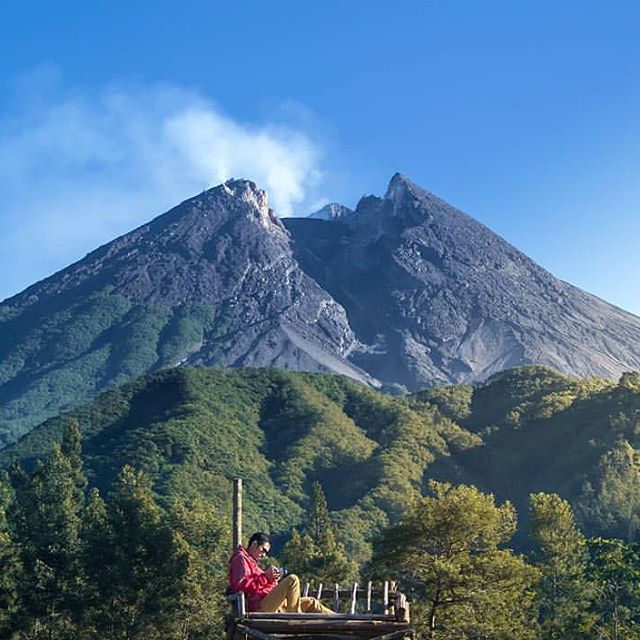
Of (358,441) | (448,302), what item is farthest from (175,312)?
(358,441)

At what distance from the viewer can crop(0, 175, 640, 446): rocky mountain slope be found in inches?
5536

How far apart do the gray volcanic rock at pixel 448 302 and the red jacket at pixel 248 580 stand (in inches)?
5160

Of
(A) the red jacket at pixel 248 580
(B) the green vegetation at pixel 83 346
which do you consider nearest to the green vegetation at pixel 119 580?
(A) the red jacket at pixel 248 580

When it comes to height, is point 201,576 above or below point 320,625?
below

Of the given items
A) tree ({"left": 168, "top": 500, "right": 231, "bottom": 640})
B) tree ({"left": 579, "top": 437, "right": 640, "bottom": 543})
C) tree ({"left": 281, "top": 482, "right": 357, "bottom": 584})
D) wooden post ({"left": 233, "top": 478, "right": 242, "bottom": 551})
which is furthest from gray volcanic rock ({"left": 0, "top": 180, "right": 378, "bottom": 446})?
wooden post ({"left": 233, "top": 478, "right": 242, "bottom": 551})

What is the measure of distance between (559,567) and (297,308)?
131719mm

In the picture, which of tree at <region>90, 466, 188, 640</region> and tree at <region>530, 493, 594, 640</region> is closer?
tree at <region>90, 466, 188, 640</region>

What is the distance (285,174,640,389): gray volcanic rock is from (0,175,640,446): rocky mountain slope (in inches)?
14.2

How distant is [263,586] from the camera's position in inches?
323

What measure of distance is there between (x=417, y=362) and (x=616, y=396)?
256 feet

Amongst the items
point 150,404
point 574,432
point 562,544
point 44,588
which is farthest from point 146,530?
point 150,404

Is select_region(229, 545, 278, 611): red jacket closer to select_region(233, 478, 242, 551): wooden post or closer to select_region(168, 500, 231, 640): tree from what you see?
select_region(233, 478, 242, 551): wooden post

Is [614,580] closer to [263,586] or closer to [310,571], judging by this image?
[310,571]

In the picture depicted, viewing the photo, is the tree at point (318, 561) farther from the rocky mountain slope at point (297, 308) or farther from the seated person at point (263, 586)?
the rocky mountain slope at point (297, 308)
